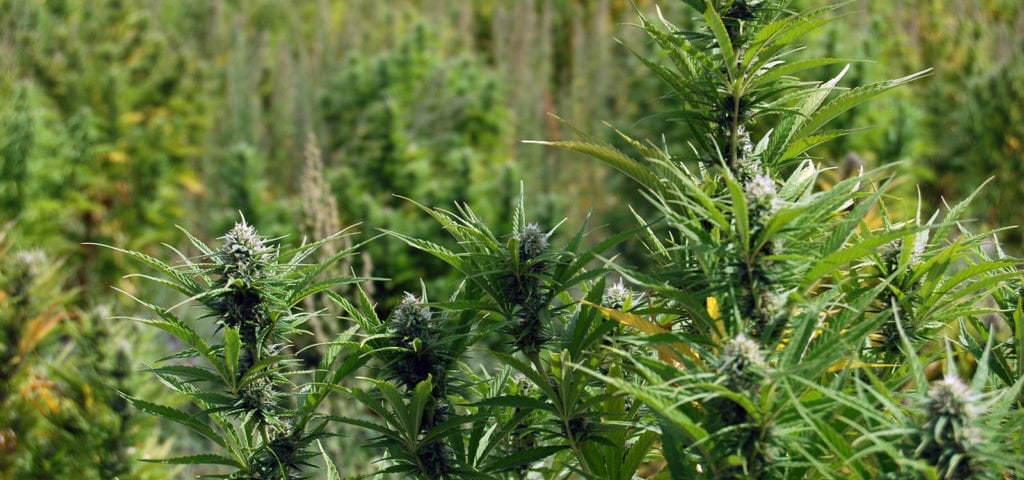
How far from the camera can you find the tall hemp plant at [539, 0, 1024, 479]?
0.86m

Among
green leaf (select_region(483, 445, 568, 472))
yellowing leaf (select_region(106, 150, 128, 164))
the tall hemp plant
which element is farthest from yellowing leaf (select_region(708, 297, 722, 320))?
yellowing leaf (select_region(106, 150, 128, 164))

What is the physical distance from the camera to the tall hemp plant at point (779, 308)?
86 centimetres

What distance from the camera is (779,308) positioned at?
98 centimetres

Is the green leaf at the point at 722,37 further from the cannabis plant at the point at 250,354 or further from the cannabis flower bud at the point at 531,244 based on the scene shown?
the cannabis plant at the point at 250,354

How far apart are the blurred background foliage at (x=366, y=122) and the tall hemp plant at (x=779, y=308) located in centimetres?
257

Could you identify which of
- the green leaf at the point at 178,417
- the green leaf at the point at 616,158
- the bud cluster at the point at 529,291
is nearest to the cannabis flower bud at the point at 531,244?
the bud cluster at the point at 529,291

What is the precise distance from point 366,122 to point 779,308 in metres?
6.46

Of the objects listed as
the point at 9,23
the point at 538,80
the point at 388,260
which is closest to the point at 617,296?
the point at 388,260

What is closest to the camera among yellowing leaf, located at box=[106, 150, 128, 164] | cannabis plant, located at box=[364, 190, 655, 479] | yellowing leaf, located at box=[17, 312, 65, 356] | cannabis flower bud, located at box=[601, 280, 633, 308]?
cannabis plant, located at box=[364, 190, 655, 479]

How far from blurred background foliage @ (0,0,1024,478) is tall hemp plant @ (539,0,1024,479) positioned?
257 centimetres

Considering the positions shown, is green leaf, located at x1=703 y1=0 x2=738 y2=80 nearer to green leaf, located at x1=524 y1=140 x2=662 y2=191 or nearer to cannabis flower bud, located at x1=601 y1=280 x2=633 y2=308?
green leaf, located at x1=524 y1=140 x2=662 y2=191

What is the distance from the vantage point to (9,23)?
269 inches

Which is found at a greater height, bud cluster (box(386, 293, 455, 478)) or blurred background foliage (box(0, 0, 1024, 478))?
blurred background foliage (box(0, 0, 1024, 478))

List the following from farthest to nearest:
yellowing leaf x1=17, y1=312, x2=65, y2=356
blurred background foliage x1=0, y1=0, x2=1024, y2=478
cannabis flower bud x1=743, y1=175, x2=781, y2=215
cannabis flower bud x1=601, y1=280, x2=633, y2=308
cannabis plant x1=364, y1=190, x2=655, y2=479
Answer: blurred background foliage x1=0, y1=0, x2=1024, y2=478, yellowing leaf x1=17, y1=312, x2=65, y2=356, cannabis flower bud x1=601, y1=280, x2=633, y2=308, cannabis plant x1=364, y1=190, x2=655, y2=479, cannabis flower bud x1=743, y1=175, x2=781, y2=215
